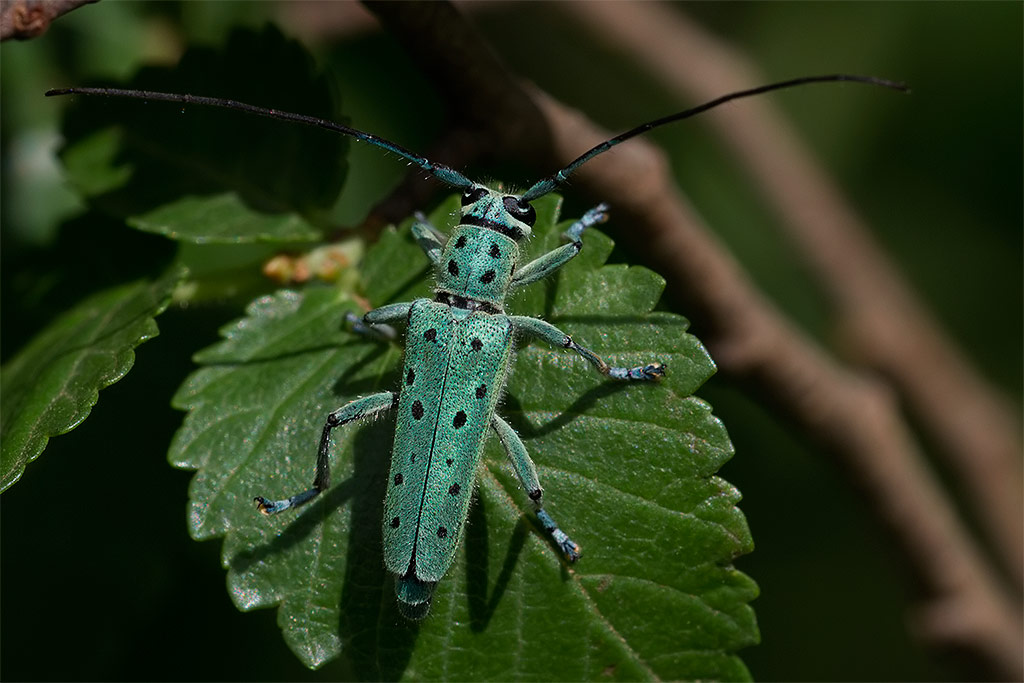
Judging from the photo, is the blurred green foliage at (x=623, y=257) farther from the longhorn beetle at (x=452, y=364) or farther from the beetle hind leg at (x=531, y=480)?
the beetle hind leg at (x=531, y=480)

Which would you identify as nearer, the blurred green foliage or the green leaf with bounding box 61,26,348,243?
the green leaf with bounding box 61,26,348,243

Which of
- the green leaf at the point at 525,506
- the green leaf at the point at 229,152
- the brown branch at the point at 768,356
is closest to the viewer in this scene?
the green leaf at the point at 525,506

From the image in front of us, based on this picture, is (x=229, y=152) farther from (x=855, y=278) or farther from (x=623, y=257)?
(x=855, y=278)

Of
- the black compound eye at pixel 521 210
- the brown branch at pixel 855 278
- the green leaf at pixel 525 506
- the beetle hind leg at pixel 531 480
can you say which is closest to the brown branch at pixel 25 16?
the green leaf at pixel 525 506

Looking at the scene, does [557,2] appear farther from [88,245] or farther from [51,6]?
[51,6]

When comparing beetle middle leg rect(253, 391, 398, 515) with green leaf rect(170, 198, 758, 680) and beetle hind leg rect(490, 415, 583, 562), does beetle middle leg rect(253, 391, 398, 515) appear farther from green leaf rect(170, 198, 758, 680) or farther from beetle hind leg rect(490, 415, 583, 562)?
beetle hind leg rect(490, 415, 583, 562)

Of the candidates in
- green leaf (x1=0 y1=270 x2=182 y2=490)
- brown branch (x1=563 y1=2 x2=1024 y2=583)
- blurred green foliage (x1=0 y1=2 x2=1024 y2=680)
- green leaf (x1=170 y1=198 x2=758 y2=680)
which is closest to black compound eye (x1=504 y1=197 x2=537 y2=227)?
green leaf (x1=170 y1=198 x2=758 y2=680)
